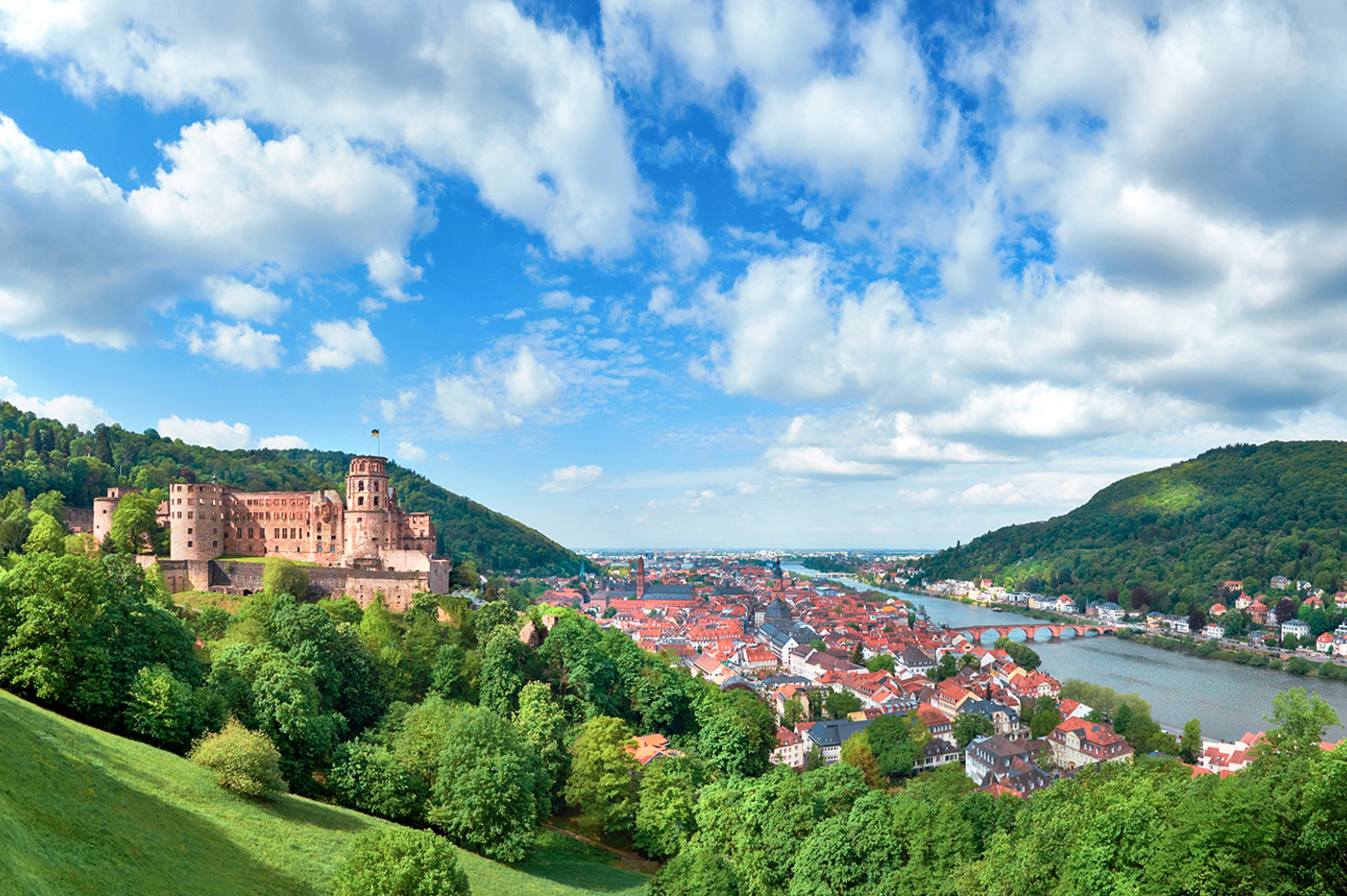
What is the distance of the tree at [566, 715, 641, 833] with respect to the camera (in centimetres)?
2875

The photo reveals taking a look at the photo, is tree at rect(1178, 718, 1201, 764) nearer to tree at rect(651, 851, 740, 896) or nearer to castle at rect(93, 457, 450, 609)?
tree at rect(651, 851, 740, 896)

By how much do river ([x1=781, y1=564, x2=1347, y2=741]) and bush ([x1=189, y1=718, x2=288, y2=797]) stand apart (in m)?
54.4

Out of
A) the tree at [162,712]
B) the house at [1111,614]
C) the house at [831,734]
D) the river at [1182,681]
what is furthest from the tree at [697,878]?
the house at [1111,614]

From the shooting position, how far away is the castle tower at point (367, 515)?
45.7 meters

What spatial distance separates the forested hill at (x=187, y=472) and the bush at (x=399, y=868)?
42.2 meters

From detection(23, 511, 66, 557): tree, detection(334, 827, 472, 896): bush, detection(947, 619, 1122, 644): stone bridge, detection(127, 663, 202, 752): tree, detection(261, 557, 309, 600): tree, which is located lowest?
detection(947, 619, 1122, 644): stone bridge

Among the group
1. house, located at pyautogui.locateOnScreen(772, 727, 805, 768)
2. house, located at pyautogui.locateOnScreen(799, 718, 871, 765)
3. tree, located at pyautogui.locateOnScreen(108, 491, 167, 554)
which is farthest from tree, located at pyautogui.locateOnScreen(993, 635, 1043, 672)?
tree, located at pyautogui.locateOnScreen(108, 491, 167, 554)

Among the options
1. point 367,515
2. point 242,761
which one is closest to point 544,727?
point 242,761

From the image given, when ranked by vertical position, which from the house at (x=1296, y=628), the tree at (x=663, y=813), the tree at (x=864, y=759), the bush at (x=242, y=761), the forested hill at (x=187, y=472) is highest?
the forested hill at (x=187, y=472)

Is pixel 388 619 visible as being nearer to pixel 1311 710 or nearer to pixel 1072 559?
pixel 1311 710

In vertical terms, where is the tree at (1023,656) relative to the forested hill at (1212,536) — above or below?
below

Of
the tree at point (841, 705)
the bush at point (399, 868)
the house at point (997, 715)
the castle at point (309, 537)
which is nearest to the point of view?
the bush at point (399, 868)

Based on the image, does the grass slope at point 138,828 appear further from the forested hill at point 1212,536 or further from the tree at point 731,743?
the forested hill at point 1212,536

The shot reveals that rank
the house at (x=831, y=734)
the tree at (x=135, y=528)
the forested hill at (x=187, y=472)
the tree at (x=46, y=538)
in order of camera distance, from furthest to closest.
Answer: the forested hill at (x=187, y=472) < the house at (x=831, y=734) < the tree at (x=135, y=528) < the tree at (x=46, y=538)
